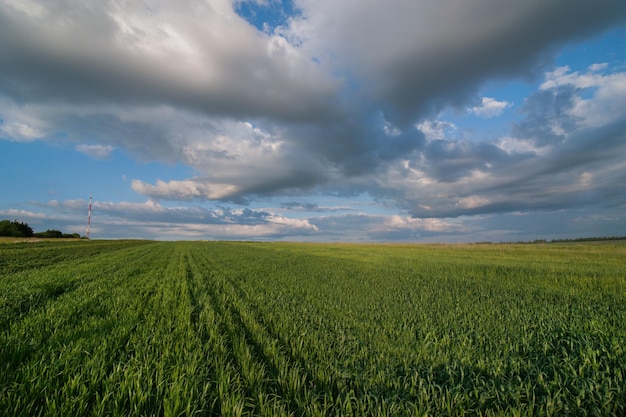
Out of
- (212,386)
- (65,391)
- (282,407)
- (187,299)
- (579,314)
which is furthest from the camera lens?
(187,299)

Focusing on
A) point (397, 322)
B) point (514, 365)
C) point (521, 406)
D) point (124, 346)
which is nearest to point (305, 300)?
point (397, 322)

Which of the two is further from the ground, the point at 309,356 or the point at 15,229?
the point at 15,229

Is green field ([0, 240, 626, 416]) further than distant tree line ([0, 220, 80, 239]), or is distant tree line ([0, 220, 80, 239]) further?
distant tree line ([0, 220, 80, 239])

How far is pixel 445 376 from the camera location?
5117mm

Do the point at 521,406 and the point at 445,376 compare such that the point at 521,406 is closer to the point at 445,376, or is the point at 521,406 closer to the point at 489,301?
the point at 445,376

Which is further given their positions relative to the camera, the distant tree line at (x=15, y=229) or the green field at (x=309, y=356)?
the distant tree line at (x=15, y=229)

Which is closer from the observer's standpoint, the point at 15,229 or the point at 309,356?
the point at 309,356

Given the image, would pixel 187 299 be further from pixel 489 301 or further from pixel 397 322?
pixel 489 301

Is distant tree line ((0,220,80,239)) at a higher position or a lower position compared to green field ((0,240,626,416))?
higher

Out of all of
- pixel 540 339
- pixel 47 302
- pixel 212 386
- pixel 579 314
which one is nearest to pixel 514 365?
pixel 540 339

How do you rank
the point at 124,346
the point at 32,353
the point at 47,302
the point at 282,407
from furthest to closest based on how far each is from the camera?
the point at 47,302 → the point at 124,346 → the point at 32,353 → the point at 282,407

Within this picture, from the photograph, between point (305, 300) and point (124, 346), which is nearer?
point (124, 346)

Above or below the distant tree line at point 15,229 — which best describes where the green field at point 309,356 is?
below

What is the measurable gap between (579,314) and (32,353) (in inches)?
579
